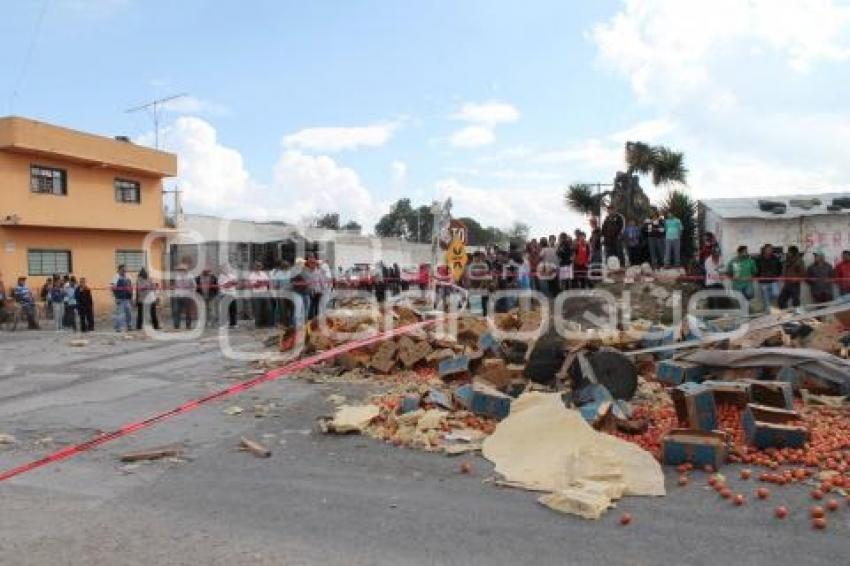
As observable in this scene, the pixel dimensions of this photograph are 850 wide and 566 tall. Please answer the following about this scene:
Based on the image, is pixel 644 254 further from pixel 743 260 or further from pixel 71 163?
pixel 71 163

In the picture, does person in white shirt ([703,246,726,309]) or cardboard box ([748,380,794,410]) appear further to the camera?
person in white shirt ([703,246,726,309])

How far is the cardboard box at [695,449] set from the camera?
6215 millimetres

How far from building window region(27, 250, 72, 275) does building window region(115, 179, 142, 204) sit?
12.7 ft

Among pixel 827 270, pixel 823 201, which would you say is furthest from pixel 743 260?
pixel 823 201

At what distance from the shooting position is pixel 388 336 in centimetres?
1123

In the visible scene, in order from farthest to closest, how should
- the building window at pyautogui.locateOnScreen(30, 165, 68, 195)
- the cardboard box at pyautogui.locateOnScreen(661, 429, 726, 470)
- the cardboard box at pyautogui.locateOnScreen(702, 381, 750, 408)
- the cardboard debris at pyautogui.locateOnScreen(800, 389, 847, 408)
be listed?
the building window at pyautogui.locateOnScreen(30, 165, 68, 195) < the cardboard debris at pyautogui.locateOnScreen(800, 389, 847, 408) < the cardboard box at pyautogui.locateOnScreen(702, 381, 750, 408) < the cardboard box at pyautogui.locateOnScreen(661, 429, 726, 470)

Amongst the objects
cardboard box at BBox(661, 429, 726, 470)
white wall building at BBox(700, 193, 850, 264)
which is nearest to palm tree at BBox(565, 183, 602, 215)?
white wall building at BBox(700, 193, 850, 264)

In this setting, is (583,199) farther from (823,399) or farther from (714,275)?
(823,399)

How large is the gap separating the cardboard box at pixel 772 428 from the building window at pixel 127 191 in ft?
102

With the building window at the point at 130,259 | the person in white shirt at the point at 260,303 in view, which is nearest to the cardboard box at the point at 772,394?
the person in white shirt at the point at 260,303

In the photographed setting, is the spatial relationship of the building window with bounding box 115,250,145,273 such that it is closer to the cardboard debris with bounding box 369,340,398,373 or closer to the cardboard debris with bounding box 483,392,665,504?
the cardboard debris with bounding box 369,340,398,373

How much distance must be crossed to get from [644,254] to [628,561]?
14.6 meters

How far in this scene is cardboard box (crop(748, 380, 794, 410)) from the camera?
7414mm

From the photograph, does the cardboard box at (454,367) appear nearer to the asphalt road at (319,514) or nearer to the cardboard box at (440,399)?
the cardboard box at (440,399)
